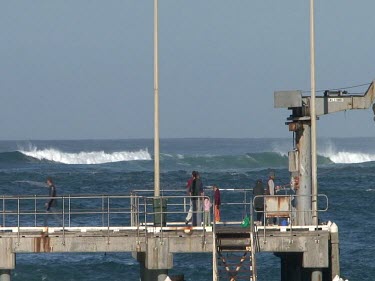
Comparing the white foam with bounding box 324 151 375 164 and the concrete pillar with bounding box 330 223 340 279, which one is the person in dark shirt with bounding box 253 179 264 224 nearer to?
the concrete pillar with bounding box 330 223 340 279

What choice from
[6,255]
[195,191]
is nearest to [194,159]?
[195,191]

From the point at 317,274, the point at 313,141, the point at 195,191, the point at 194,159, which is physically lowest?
the point at 317,274

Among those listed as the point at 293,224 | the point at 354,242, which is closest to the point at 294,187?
the point at 293,224

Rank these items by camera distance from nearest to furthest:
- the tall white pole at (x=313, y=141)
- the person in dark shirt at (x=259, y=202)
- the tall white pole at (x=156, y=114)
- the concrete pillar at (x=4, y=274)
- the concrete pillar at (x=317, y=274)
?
the concrete pillar at (x=4, y=274) → the concrete pillar at (x=317, y=274) → the tall white pole at (x=156, y=114) → the tall white pole at (x=313, y=141) → the person in dark shirt at (x=259, y=202)

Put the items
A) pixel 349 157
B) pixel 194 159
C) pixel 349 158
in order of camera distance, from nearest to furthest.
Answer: pixel 194 159
pixel 349 158
pixel 349 157

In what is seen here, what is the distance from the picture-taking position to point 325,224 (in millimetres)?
34344

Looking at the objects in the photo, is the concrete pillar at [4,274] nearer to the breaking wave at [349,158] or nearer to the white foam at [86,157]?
the breaking wave at [349,158]

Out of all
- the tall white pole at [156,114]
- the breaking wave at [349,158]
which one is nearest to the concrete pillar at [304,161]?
the tall white pole at [156,114]

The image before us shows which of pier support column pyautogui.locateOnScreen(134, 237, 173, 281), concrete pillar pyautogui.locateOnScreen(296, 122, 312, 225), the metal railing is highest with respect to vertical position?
concrete pillar pyautogui.locateOnScreen(296, 122, 312, 225)

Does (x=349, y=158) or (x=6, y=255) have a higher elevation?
(x=349, y=158)

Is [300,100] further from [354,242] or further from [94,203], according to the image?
[94,203]

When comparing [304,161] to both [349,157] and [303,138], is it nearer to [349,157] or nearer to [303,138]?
[303,138]

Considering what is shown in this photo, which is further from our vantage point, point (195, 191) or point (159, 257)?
point (195, 191)

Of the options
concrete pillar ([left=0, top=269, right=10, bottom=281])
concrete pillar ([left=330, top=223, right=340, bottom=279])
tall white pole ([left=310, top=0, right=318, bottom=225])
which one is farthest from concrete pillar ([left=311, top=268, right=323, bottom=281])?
concrete pillar ([left=0, top=269, right=10, bottom=281])
